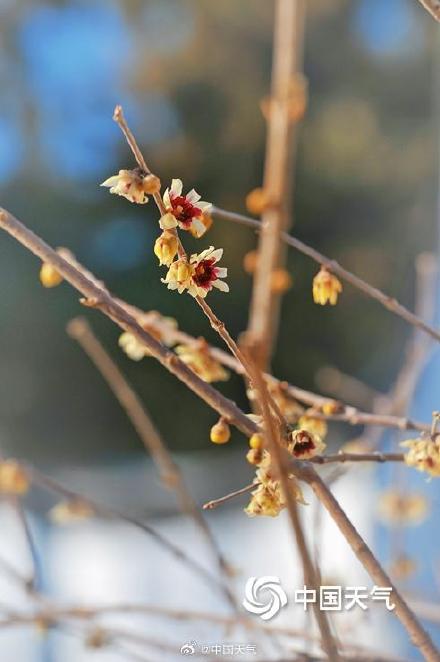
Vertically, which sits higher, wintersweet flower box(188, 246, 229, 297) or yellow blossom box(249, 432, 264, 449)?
wintersweet flower box(188, 246, 229, 297)

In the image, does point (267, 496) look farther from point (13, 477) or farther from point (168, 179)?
point (168, 179)

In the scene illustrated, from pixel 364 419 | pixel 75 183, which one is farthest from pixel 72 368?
pixel 364 419


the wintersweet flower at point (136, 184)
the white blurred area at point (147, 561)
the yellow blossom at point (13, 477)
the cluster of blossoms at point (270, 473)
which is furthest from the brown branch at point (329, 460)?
the white blurred area at point (147, 561)

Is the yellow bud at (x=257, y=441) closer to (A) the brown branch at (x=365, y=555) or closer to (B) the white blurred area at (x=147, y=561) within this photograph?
(A) the brown branch at (x=365, y=555)

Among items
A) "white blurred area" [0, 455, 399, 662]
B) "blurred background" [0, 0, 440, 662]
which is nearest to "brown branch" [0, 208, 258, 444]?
"white blurred area" [0, 455, 399, 662]

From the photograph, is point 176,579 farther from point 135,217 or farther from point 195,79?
point 195,79

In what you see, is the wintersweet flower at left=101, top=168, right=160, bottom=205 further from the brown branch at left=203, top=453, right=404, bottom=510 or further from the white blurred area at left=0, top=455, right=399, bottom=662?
the white blurred area at left=0, top=455, right=399, bottom=662
